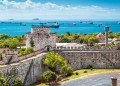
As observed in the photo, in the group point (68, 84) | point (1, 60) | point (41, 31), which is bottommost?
point (68, 84)

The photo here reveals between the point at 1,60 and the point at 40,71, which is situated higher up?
the point at 1,60

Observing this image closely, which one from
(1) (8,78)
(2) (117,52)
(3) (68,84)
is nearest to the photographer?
(1) (8,78)

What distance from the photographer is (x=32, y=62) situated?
1313 inches

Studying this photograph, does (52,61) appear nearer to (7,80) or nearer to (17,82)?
(17,82)

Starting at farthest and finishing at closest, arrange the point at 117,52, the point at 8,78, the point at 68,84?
the point at 117,52, the point at 68,84, the point at 8,78

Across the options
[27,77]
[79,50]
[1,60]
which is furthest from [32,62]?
[79,50]

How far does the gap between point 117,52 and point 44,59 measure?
14.2 m

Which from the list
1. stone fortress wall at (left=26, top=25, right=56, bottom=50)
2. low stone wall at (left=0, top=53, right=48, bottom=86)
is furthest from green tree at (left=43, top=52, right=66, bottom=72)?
stone fortress wall at (left=26, top=25, right=56, bottom=50)

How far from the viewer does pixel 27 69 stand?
31859 millimetres

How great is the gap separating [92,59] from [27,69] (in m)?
14.1

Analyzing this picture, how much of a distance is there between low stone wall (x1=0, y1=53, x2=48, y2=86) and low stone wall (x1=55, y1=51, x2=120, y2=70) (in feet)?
19.2

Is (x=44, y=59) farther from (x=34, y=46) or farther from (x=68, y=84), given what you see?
(x=68, y=84)

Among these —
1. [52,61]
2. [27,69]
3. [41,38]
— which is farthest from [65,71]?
[41,38]

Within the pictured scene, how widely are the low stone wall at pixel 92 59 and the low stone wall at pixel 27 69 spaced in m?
5.84
